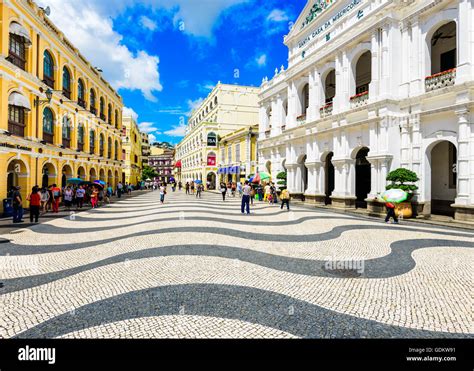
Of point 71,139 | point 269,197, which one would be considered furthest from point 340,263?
point 71,139

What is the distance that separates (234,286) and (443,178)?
1636 cm

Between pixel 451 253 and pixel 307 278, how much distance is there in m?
4.70

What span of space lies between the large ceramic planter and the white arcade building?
73cm

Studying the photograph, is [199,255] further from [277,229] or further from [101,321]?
[277,229]

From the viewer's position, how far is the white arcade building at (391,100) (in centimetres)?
1105

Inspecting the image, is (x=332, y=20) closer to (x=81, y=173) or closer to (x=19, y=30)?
(x=19, y=30)

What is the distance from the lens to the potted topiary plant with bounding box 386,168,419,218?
12.0 m

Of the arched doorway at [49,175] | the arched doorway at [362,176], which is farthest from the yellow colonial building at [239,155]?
the arched doorway at [49,175]

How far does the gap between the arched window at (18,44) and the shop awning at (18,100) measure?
6.07 ft

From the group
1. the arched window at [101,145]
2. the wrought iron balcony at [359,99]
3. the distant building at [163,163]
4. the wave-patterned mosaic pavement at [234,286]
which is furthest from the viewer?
the distant building at [163,163]

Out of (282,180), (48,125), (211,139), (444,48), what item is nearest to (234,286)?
(282,180)

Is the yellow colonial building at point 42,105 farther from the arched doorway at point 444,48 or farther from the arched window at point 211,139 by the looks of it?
the arched doorway at point 444,48

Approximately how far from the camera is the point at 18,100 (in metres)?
13.8

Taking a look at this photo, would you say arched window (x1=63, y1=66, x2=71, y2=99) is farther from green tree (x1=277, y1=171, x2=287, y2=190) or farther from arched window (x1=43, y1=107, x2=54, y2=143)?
green tree (x1=277, y1=171, x2=287, y2=190)
